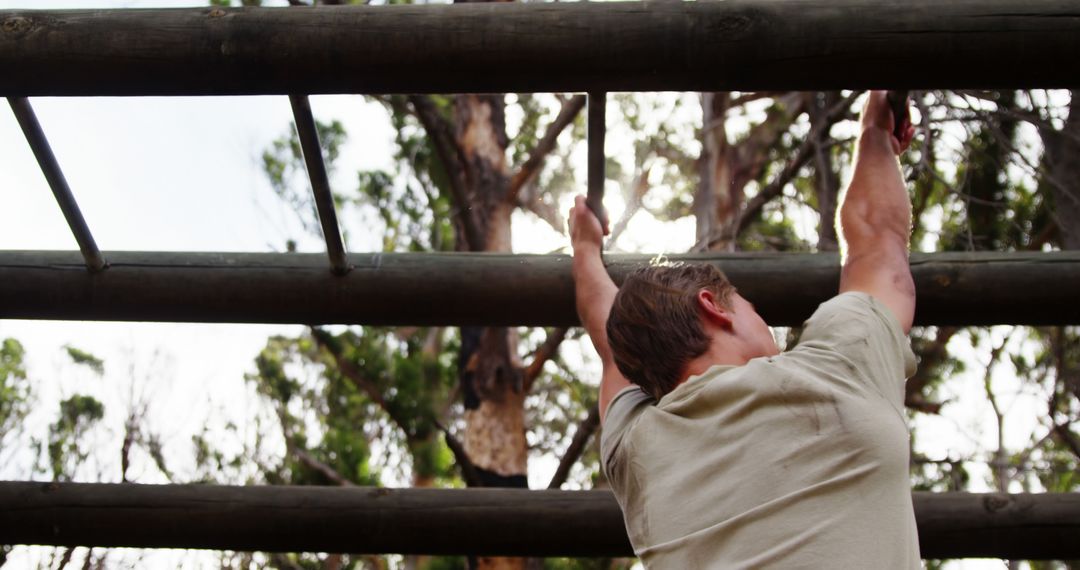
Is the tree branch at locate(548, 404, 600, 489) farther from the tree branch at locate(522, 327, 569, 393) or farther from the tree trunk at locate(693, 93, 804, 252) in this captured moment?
the tree trunk at locate(693, 93, 804, 252)

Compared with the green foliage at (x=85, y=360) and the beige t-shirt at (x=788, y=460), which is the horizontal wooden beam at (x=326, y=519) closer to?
the beige t-shirt at (x=788, y=460)

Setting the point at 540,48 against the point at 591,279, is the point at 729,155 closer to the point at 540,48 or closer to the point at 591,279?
the point at 591,279

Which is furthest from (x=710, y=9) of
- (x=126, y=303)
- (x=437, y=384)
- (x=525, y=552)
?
(x=437, y=384)

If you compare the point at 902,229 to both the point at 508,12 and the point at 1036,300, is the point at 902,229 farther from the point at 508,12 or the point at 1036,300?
the point at 508,12

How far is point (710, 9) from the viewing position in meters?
1.71

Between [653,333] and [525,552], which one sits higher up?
[653,333]

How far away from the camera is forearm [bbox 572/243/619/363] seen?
6.83 ft

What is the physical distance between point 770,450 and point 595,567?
488 cm

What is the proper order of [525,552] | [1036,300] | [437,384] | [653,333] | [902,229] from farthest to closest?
1. [437,384]
2. [525,552]
3. [1036,300]
4. [902,229]
5. [653,333]

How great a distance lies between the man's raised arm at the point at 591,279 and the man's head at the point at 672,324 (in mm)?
274

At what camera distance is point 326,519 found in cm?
282

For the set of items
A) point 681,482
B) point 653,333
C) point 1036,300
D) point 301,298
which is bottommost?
point 681,482

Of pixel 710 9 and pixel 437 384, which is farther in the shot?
Result: pixel 437 384

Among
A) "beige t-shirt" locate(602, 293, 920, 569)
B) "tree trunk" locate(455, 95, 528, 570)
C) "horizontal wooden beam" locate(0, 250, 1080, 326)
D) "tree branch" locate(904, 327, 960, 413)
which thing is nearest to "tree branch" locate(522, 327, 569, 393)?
"tree trunk" locate(455, 95, 528, 570)
